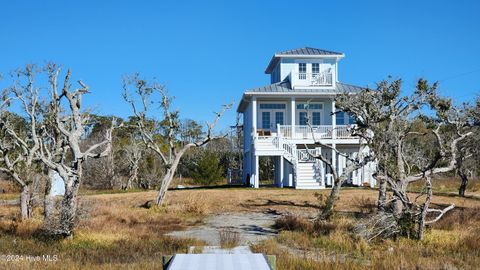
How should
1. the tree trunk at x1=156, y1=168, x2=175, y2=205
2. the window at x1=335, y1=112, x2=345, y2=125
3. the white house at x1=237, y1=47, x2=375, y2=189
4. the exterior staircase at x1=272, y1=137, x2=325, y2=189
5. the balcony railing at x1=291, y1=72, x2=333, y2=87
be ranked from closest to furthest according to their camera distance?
the tree trunk at x1=156, y1=168, x2=175, y2=205, the exterior staircase at x1=272, y1=137, x2=325, y2=189, the white house at x1=237, y1=47, x2=375, y2=189, the balcony railing at x1=291, y1=72, x2=333, y2=87, the window at x1=335, y1=112, x2=345, y2=125

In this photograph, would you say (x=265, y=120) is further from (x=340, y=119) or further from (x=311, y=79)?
(x=340, y=119)

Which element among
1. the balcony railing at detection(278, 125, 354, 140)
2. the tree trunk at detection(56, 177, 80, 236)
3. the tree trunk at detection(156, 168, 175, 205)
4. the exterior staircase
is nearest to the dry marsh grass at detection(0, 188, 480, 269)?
the tree trunk at detection(56, 177, 80, 236)

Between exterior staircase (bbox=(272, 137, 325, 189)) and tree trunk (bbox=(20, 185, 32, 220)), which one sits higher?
exterior staircase (bbox=(272, 137, 325, 189))

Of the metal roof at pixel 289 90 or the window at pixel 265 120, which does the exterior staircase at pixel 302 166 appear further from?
the window at pixel 265 120

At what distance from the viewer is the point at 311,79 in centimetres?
3438

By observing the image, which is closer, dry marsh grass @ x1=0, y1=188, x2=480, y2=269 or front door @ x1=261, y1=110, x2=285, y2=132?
dry marsh grass @ x1=0, y1=188, x2=480, y2=269

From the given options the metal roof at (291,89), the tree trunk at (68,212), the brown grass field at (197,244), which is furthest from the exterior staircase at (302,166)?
the tree trunk at (68,212)

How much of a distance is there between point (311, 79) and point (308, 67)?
1.40 m

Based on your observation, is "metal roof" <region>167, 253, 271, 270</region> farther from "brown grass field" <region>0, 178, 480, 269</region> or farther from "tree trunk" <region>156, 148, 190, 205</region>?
"tree trunk" <region>156, 148, 190, 205</region>

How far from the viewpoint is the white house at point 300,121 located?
31469 millimetres

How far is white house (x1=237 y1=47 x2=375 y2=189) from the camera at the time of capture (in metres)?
31.5

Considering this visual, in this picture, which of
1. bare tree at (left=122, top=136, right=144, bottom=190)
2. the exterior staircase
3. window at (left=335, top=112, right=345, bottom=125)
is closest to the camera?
the exterior staircase

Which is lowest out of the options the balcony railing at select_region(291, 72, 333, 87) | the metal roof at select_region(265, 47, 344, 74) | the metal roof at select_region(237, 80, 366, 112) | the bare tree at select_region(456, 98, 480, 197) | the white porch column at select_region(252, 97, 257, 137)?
the bare tree at select_region(456, 98, 480, 197)

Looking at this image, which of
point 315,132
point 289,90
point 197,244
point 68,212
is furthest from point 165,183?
point 289,90
